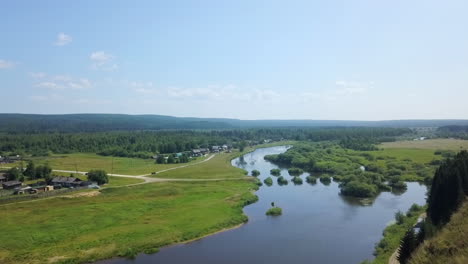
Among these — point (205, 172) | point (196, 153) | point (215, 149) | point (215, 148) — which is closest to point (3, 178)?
point (205, 172)

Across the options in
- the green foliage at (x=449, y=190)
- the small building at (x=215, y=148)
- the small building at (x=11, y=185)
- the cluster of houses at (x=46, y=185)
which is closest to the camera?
the green foliage at (x=449, y=190)

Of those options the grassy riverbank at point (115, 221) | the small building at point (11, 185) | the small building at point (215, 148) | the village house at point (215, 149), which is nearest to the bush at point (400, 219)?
the grassy riverbank at point (115, 221)

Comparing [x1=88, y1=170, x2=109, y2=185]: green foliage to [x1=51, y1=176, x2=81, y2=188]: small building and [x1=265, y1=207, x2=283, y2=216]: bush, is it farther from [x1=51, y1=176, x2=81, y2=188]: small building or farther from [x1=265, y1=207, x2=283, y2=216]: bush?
[x1=265, y1=207, x2=283, y2=216]: bush

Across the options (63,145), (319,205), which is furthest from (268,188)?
(63,145)

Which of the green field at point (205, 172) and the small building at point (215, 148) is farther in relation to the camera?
the small building at point (215, 148)

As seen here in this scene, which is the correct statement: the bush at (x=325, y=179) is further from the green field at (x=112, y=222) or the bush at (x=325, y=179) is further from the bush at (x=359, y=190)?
the green field at (x=112, y=222)

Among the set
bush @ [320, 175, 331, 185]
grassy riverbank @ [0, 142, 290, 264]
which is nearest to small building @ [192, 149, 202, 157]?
bush @ [320, 175, 331, 185]
